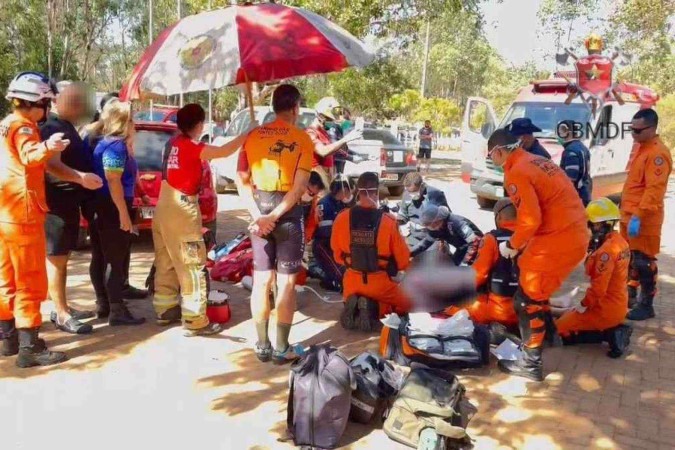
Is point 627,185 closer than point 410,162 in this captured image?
Yes

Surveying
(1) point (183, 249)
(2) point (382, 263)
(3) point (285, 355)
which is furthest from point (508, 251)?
(1) point (183, 249)

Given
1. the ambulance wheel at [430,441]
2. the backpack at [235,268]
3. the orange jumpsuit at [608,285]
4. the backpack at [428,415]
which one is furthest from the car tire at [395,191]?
the ambulance wheel at [430,441]

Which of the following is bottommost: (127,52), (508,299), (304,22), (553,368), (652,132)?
(553,368)

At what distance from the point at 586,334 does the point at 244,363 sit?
2.86 meters

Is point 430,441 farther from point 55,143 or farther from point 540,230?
point 55,143

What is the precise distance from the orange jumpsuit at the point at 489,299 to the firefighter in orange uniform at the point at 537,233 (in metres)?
0.64

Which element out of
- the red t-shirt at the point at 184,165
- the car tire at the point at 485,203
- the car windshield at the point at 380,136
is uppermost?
the car windshield at the point at 380,136

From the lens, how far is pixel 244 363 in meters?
4.50

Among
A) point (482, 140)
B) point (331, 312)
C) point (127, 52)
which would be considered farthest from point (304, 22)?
point (127, 52)

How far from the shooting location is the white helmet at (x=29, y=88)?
3.98m

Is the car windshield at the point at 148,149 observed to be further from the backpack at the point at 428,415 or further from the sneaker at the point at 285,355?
the backpack at the point at 428,415

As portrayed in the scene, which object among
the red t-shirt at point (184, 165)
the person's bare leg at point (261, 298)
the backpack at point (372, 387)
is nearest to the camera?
the backpack at point (372, 387)

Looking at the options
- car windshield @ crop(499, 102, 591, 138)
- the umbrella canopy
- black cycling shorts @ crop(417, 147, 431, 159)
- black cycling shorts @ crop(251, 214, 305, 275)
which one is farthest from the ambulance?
black cycling shorts @ crop(417, 147, 431, 159)

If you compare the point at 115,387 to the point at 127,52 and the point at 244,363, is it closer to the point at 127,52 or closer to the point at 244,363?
the point at 244,363
